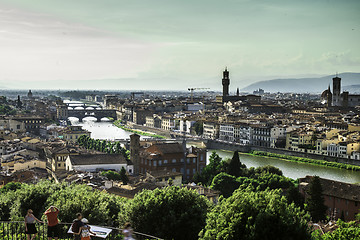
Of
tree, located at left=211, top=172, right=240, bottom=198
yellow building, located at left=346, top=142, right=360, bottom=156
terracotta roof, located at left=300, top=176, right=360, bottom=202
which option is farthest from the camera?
yellow building, located at left=346, top=142, right=360, bottom=156

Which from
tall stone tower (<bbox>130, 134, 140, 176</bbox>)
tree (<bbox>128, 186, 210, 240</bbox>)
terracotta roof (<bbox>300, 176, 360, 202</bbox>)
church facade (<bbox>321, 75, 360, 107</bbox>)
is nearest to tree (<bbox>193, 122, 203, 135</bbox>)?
tall stone tower (<bbox>130, 134, 140, 176</bbox>)

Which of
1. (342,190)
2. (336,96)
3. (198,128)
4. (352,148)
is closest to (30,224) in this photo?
(342,190)

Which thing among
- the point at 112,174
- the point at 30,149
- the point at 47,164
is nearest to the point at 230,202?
the point at 112,174

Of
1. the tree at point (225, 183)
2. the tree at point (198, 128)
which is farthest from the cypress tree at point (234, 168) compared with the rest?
the tree at point (198, 128)

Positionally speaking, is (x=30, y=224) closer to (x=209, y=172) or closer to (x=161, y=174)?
(x=161, y=174)

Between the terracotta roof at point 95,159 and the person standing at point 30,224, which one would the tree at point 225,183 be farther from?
the person standing at point 30,224

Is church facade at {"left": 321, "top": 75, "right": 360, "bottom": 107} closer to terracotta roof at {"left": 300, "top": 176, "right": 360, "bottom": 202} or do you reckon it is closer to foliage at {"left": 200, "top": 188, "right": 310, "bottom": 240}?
terracotta roof at {"left": 300, "top": 176, "right": 360, "bottom": 202}
